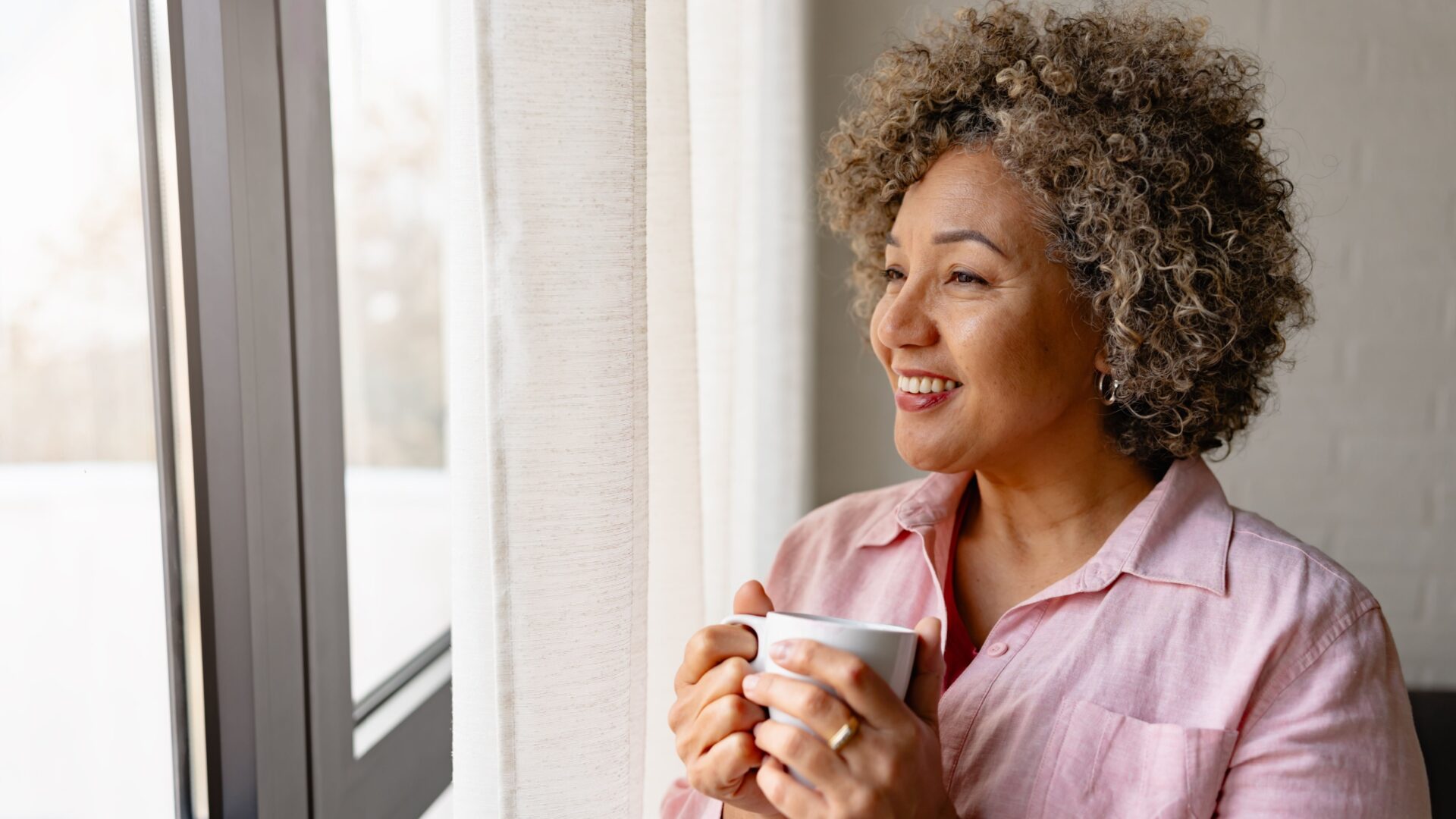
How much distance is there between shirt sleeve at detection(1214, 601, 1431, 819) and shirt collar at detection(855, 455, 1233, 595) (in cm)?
11

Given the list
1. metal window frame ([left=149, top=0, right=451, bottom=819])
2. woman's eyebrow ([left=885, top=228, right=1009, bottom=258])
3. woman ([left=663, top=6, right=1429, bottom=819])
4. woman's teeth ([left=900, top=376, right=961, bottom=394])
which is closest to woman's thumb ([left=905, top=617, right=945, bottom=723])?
woman ([left=663, top=6, right=1429, bottom=819])

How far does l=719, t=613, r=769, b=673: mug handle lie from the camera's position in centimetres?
80

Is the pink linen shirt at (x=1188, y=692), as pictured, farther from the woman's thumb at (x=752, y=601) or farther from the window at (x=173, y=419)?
the window at (x=173, y=419)

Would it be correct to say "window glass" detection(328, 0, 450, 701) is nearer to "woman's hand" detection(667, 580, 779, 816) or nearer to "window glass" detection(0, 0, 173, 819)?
"window glass" detection(0, 0, 173, 819)

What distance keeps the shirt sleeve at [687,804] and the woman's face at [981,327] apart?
41 centimetres

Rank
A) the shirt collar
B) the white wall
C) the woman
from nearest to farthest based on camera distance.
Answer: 1. the woman
2. the shirt collar
3. the white wall

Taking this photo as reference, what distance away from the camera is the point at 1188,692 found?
0.94m

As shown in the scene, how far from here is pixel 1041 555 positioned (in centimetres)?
117

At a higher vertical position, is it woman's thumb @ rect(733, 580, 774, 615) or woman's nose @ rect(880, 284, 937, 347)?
woman's nose @ rect(880, 284, 937, 347)

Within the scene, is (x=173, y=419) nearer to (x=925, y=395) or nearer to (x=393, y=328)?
(x=925, y=395)

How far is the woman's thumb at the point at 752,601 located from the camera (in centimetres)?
90

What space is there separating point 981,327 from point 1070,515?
0.26 m

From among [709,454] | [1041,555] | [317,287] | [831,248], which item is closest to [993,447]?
[1041,555]

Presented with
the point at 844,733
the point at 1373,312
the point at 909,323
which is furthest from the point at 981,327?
the point at 1373,312
